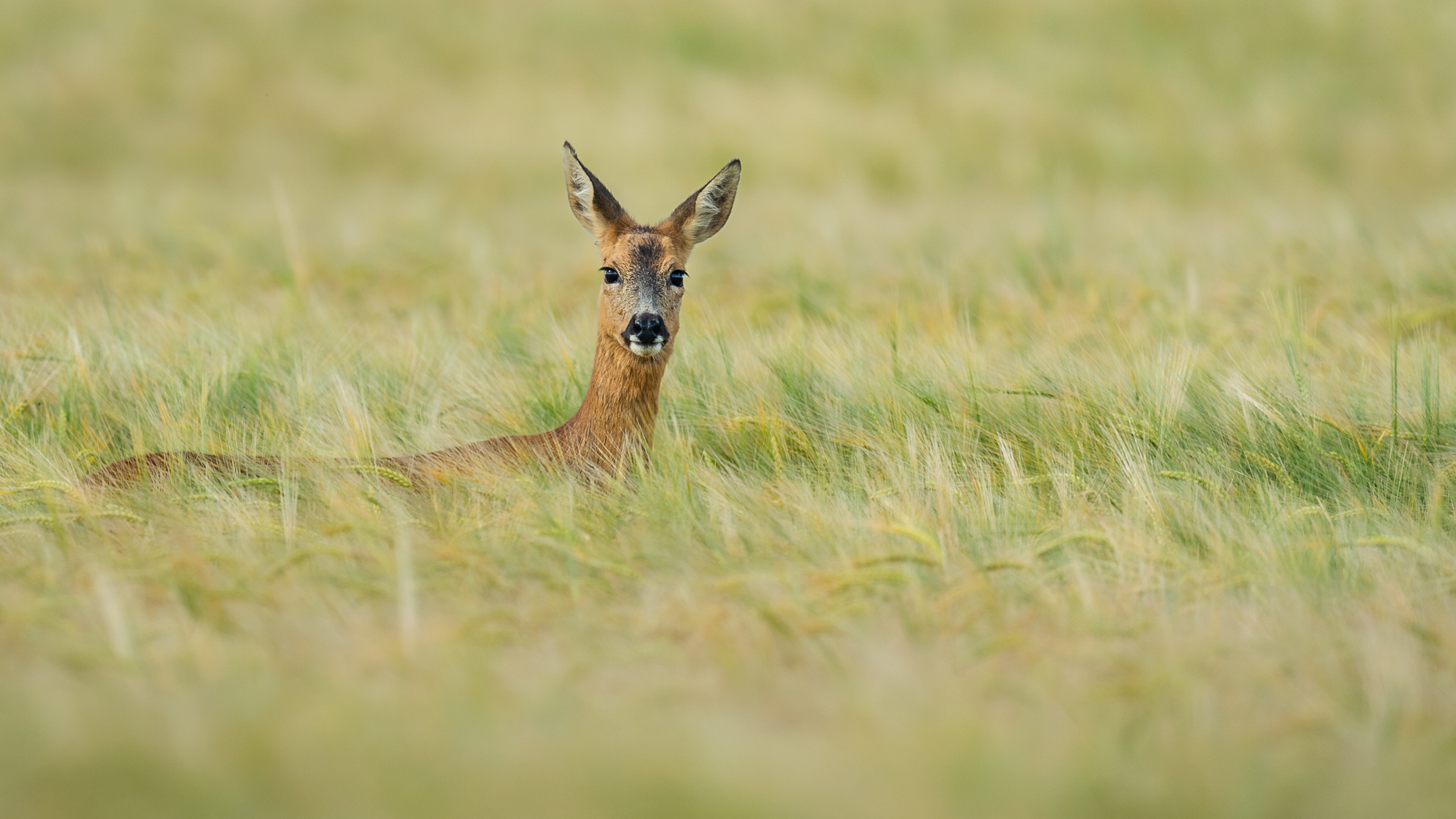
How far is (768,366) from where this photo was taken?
16.6 ft

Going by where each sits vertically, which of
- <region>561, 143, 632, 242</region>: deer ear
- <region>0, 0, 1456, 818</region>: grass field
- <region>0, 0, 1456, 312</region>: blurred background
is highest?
<region>0, 0, 1456, 312</region>: blurred background

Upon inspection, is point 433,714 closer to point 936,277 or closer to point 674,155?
point 936,277

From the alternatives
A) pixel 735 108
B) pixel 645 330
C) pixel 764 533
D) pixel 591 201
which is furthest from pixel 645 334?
pixel 735 108

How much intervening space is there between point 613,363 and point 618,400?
0.15 m

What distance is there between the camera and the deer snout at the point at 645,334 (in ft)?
15.3

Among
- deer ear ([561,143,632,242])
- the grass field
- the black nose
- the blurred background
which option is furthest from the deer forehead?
the blurred background

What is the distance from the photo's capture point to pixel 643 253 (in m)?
5.00

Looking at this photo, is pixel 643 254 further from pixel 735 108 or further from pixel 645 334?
pixel 735 108

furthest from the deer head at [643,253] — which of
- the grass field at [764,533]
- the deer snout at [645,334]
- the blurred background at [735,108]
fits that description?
the blurred background at [735,108]

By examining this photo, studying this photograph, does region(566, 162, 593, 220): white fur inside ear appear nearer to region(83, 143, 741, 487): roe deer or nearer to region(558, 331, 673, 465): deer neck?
region(83, 143, 741, 487): roe deer

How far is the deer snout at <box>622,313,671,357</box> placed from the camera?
4.66 metres

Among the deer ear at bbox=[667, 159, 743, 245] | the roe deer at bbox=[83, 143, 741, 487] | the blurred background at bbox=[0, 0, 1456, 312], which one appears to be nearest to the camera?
the roe deer at bbox=[83, 143, 741, 487]

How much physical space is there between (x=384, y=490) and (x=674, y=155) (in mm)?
11612

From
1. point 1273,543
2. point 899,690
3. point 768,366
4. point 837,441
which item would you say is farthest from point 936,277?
point 899,690
